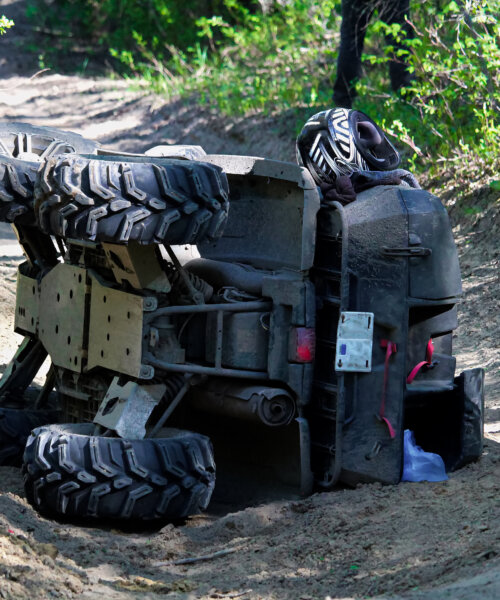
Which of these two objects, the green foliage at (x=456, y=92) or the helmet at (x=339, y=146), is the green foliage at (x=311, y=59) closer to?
the green foliage at (x=456, y=92)

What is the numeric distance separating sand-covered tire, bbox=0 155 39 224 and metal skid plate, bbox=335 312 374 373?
188 centimetres

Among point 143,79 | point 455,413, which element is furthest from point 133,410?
point 143,79

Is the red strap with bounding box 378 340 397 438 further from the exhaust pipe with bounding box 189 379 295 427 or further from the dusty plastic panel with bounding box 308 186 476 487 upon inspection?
the exhaust pipe with bounding box 189 379 295 427

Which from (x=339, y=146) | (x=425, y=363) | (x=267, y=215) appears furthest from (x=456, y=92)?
(x=425, y=363)

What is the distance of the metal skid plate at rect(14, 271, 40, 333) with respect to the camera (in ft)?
20.8

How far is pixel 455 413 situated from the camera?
228 inches

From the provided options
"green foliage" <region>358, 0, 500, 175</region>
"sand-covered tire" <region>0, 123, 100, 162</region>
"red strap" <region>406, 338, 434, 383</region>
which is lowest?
"red strap" <region>406, 338, 434, 383</region>

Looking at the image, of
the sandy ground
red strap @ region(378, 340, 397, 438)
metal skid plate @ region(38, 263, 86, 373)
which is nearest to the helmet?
red strap @ region(378, 340, 397, 438)

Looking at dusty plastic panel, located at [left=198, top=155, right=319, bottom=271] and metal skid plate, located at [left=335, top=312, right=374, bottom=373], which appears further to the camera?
dusty plastic panel, located at [left=198, top=155, right=319, bottom=271]

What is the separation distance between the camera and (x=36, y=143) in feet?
Result: 21.6

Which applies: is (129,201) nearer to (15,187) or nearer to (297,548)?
(15,187)

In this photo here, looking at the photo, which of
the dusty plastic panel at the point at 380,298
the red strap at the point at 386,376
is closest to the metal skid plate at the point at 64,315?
the dusty plastic panel at the point at 380,298

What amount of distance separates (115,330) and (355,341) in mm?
1248

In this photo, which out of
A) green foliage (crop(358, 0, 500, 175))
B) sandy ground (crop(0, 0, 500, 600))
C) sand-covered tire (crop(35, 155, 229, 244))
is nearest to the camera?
sandy ground (crop(0, 0, 500, 600))
